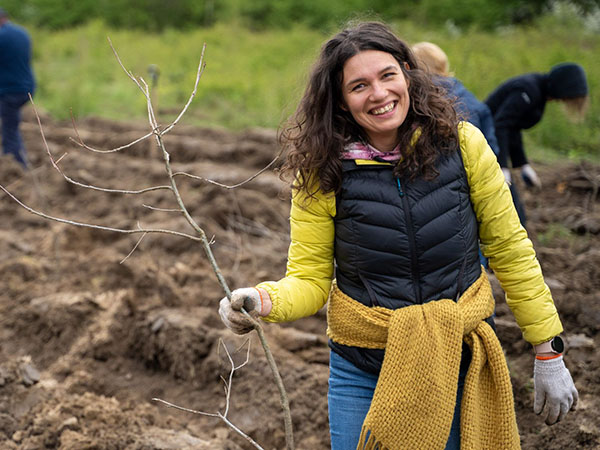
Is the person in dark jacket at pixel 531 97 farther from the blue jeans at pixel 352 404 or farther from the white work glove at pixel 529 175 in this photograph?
the blue jeans at pixel 352 404

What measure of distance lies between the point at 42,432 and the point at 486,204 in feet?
7.26

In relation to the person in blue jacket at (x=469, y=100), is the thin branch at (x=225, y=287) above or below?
below

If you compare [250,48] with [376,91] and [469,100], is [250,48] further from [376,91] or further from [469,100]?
[376,91]

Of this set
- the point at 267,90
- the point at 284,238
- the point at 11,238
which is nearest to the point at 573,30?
the point at 267,90

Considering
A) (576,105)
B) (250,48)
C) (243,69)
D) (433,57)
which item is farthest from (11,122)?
(250,48)

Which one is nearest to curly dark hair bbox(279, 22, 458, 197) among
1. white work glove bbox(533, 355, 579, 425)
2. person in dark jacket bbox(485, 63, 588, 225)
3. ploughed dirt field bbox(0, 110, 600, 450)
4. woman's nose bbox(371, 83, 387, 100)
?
woman's nose bbox(371, 83, 387, 100)

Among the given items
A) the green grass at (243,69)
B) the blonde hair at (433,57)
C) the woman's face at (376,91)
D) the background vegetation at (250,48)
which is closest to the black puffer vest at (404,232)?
the woman's face at (376,91)

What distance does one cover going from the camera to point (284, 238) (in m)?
5.23

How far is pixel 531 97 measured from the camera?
3.80 m

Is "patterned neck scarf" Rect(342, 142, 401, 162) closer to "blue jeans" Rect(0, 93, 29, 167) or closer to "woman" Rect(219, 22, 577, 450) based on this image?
"woman" Rect(219, 22, 577, 450)

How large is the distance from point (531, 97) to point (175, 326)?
99.6 inches

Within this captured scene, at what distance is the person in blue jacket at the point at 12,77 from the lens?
6.76 m

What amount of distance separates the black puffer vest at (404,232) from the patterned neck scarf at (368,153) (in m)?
0.02

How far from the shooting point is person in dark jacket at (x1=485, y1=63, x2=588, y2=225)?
3754 mm
